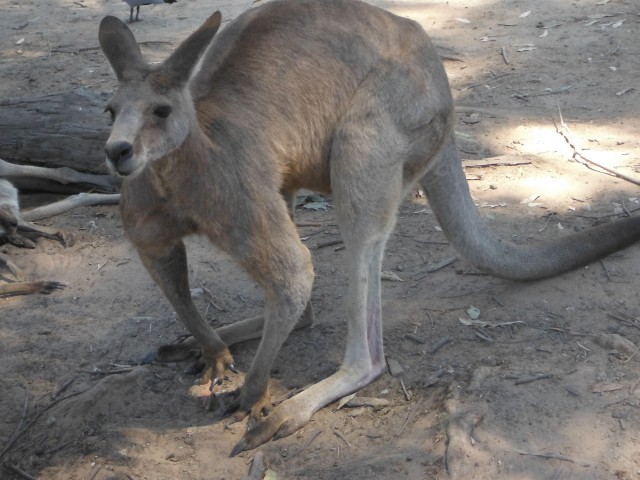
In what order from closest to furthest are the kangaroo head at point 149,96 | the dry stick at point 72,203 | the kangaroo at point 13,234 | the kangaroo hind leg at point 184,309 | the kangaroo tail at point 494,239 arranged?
the kangaroo head at point 149,96
the kangaroo hind leg at point 184,309
the kangaroo tail at point 494,239
the kangaroo at point 13,234
the dry stick at point 72,203

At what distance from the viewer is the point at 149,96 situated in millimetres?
3148

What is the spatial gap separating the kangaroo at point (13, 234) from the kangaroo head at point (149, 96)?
192 centimetres

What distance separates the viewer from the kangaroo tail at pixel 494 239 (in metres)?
4.20

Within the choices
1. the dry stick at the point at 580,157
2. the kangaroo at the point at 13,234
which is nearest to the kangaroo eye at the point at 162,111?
the kangaroo at the point at 13,234

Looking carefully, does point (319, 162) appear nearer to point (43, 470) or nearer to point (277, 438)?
point (277, 438)

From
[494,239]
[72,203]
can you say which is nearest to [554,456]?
[494,239]

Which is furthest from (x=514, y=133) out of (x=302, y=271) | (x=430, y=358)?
(x=302, y=271)

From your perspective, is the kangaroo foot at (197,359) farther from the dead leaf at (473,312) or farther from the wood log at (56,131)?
the wood log at (56,131)

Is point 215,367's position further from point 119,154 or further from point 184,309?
point 119,154

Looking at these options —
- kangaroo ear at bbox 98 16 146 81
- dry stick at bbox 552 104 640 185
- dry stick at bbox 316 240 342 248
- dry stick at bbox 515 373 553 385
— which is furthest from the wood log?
dry stick at bbox 515 373 553 385

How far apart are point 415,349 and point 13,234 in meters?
2.58

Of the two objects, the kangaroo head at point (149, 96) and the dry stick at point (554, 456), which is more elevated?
the kangaroo head at point (149, 96)

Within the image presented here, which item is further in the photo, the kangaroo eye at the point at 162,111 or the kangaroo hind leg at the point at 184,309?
the kangaroo hind leg at the point at 184,309

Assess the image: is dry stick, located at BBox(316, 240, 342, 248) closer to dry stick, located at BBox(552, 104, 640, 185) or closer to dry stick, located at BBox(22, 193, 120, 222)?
dry stick, located at BBox(22, 193, 120, 222)
